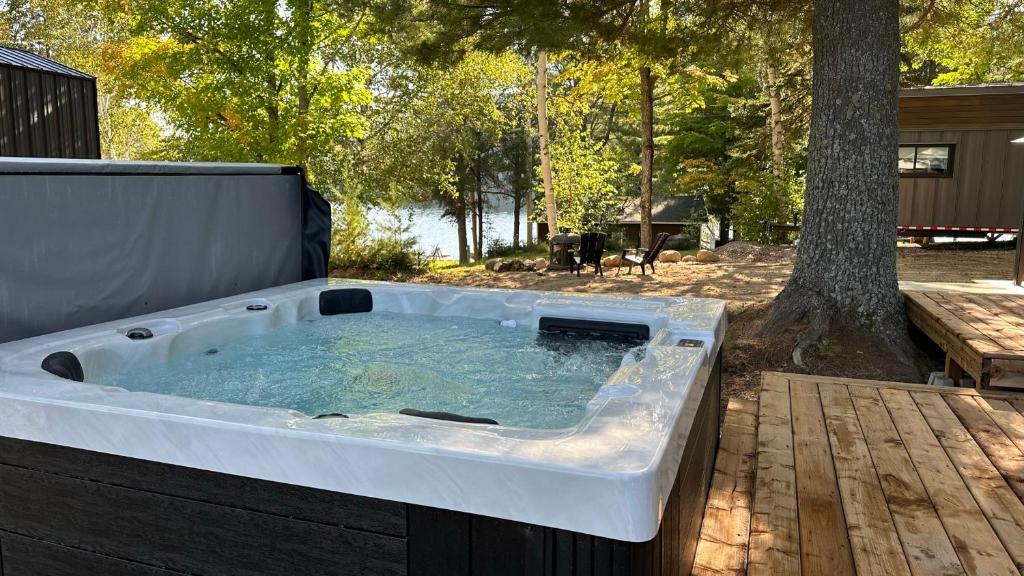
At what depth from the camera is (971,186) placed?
33.3ft

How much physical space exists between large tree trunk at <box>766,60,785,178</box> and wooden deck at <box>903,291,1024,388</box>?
8.24 meters

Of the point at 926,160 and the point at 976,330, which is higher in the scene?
the point at 926,160

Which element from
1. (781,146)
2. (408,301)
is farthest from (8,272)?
(781,146)

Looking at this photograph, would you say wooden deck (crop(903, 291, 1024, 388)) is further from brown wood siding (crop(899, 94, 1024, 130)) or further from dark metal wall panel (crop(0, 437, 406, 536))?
brown wood siding (crop(899, 94, 1024, 130))

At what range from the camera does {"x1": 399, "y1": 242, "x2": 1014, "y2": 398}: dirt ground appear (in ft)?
13.7

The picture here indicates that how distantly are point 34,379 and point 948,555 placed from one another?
7.51 feet

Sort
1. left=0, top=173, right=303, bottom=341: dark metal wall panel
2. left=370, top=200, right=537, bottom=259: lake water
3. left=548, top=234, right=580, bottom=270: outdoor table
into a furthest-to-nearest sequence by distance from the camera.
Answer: left=370, top=200, right=537, bottom=259: lake water
left=548, top=234, right=580, bottom=270: outdoor table
left=0, top=173, right=303, bottom=341: dark metal wall panel

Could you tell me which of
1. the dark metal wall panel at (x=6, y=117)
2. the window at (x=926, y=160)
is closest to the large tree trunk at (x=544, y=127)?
the window at (x=926, y=160)

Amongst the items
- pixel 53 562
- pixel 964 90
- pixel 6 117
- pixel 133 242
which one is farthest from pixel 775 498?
pixel 964 90

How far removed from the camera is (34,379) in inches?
76.5

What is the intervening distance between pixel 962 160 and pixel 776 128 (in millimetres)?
3298

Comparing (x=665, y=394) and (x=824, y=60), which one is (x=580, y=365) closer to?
(x=665, y=394)

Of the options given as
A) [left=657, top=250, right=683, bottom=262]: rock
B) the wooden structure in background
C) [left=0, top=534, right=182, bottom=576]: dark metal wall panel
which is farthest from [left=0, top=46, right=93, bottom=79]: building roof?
[left=657, top=250, right=683, bottom=262]: rock

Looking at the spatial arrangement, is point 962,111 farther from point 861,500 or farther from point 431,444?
point 431,444
